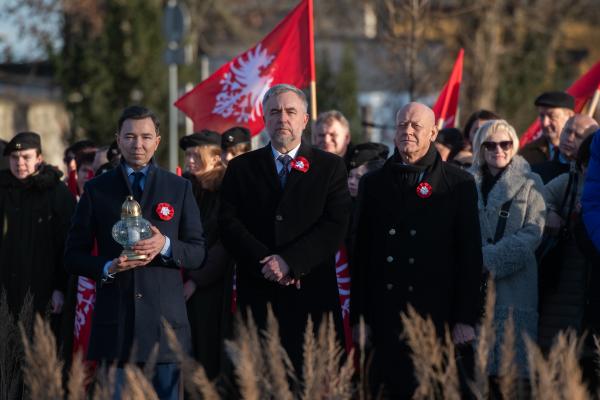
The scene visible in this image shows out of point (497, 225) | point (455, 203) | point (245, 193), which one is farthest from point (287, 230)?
point (497, 225)

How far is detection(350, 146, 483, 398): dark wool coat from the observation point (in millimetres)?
6156

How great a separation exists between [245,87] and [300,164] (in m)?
3.84

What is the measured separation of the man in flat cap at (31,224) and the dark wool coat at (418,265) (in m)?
2.84

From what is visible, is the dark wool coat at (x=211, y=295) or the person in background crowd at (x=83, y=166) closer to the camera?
the dark wool coat at (x=211, y=295)

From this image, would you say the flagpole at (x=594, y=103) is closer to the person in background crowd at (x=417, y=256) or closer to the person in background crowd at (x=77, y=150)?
the person in background crowd at (x=417, y=256)

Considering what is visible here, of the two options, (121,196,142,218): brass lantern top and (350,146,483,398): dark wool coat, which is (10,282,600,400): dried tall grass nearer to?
(121,196,142,218): brass lantern top

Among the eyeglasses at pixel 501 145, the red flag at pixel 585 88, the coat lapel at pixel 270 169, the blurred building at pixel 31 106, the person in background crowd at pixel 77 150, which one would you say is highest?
the blurred building at pixel 31 106

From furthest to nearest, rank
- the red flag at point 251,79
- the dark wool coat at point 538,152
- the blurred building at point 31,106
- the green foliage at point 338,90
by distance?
1. the green foliage at point 338,90
2. the blurred building at point 31,106
3. the red flag at point 251,79
4. the dark wool coat at point 538,152

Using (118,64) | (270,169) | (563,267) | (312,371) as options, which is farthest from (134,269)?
(118,64)

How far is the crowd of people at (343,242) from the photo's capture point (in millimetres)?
5797

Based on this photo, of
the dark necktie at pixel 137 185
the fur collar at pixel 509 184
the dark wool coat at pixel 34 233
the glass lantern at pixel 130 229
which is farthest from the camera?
the dark wool coat at pixel 34 233

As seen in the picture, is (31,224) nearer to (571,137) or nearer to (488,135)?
(488,135)

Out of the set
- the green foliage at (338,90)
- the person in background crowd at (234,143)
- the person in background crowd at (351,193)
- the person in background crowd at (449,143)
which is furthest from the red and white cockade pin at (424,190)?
the green foliage at (338,90)

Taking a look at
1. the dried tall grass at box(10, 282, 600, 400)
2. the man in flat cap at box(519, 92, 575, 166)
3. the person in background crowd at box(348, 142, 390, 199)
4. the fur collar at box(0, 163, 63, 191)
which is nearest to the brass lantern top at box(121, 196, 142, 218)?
the dried tall grass at box(10, 282, 600, 400)
